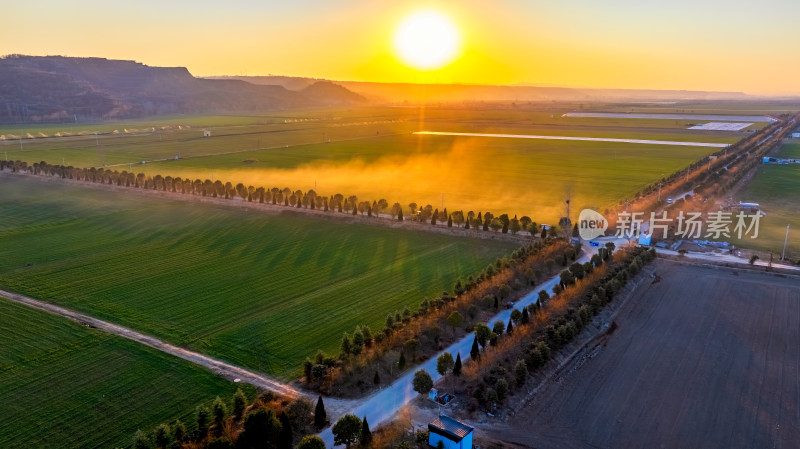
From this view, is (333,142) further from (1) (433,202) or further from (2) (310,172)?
(1) (433,202)

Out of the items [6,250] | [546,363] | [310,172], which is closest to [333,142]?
[310,172]

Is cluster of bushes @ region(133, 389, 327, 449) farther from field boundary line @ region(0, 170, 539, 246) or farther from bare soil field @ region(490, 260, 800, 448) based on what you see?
field boundary line @ region(0, 170, 539, 246)

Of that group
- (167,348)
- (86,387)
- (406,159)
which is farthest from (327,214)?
(406,159)

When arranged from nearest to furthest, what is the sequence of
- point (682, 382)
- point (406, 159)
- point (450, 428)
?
point (450, 428), point (682, 382), point (406, 159)

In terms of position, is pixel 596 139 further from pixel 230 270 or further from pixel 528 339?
pixel 528 339

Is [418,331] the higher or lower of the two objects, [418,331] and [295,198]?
the lower

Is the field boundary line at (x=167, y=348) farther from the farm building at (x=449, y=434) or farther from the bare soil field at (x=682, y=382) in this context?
the bare soil field at (x=682, y=382)

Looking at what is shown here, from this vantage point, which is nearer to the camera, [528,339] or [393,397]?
[393,397]

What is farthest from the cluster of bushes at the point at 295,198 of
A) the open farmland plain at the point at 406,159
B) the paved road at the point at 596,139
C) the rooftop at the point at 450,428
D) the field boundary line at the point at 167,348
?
the paved road at the point at 596,139
